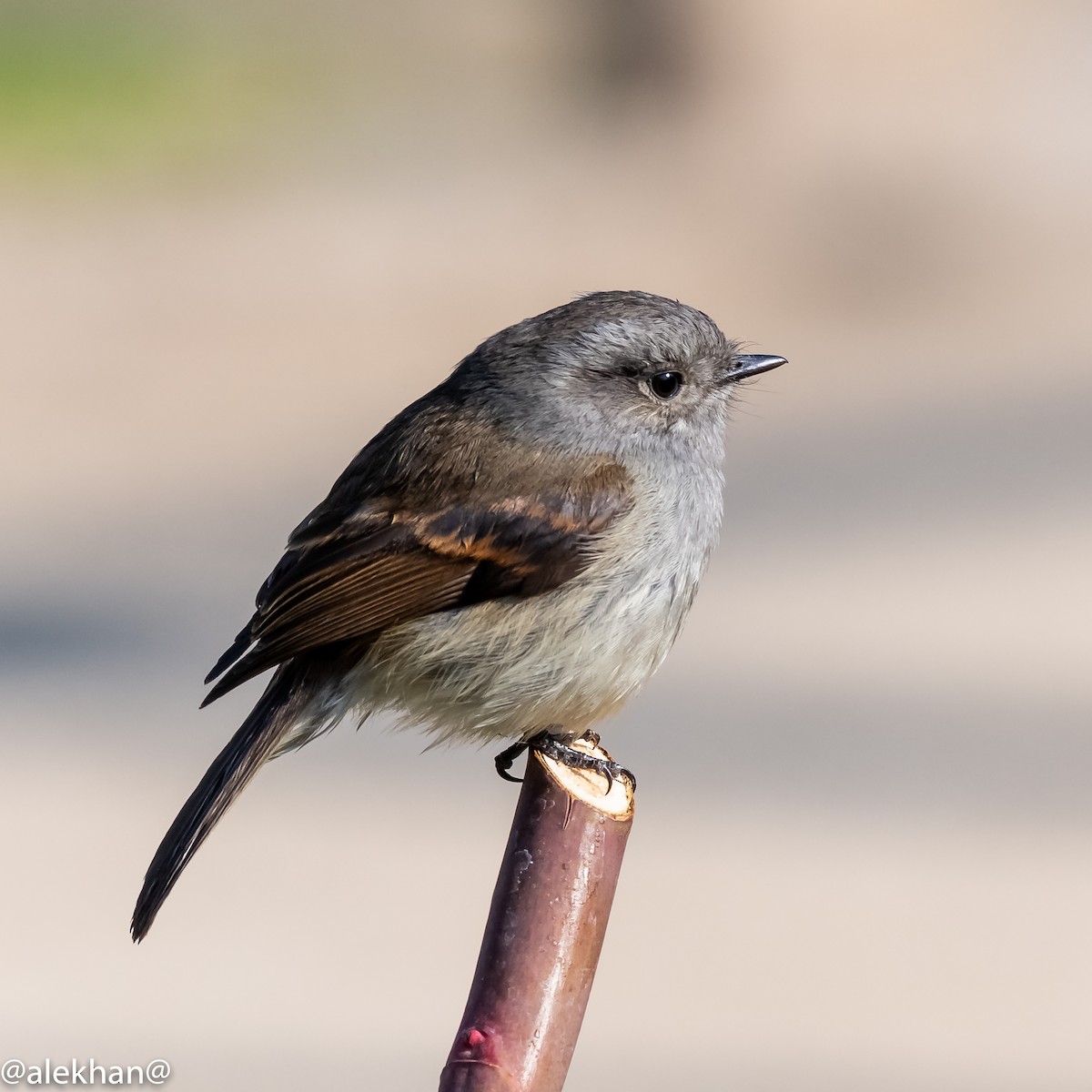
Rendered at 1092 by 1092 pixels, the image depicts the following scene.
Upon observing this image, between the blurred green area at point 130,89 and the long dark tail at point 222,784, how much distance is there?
1364cm

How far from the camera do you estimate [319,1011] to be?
6617 mm

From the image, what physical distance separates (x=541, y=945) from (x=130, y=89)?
1627 centimetres

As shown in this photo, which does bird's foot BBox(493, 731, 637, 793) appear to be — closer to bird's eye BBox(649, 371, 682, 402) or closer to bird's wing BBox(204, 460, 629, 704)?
bird's wing BBox(204, 460, 629, 704)

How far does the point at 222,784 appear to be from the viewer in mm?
3846

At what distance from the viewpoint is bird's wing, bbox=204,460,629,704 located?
3953mm

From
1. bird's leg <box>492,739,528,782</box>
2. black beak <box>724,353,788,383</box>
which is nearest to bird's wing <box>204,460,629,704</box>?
bird's leg <box>492,739,528,782</box>

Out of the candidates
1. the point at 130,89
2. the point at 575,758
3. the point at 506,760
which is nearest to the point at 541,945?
the point at 575,758

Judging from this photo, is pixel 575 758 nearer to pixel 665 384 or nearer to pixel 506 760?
pixel 506 760

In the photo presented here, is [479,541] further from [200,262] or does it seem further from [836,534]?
[200,262]

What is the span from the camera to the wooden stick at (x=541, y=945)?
9.12 feet

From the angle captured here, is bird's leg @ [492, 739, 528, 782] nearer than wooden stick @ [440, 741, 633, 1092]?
No

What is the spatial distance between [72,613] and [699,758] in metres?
3.87

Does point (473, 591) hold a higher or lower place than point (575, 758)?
higher

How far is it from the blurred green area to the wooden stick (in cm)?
1472
